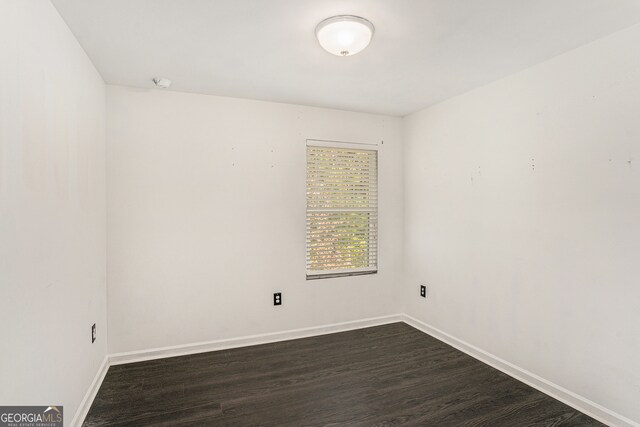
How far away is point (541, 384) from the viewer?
8.29 ft

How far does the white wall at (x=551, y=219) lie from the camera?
207 cm

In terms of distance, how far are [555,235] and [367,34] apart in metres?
1.91

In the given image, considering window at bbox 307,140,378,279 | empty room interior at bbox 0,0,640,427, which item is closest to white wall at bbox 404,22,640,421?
empty room interior at bbox 0,0,640,427

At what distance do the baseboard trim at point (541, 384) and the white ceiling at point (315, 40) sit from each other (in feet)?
7.72

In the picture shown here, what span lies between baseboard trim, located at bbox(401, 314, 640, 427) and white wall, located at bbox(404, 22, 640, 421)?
46 millimetres

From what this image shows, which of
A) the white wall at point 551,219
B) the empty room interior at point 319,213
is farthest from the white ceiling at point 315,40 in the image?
the white wall at point 551,219

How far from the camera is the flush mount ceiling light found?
6.36 feet

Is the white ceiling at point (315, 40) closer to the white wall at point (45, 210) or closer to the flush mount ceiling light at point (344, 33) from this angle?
the flush mount ceiling light at point (344, 33)

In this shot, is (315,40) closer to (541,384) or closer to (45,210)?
(45,210)

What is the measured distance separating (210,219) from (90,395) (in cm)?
159

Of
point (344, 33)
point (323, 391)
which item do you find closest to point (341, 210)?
point (323, 391)

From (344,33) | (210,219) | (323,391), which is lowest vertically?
(323,391)

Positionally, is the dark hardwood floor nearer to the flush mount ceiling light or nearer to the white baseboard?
the white baseboard

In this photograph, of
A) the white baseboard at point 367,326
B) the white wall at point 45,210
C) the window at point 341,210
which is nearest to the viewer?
the white wall at point 45,210
